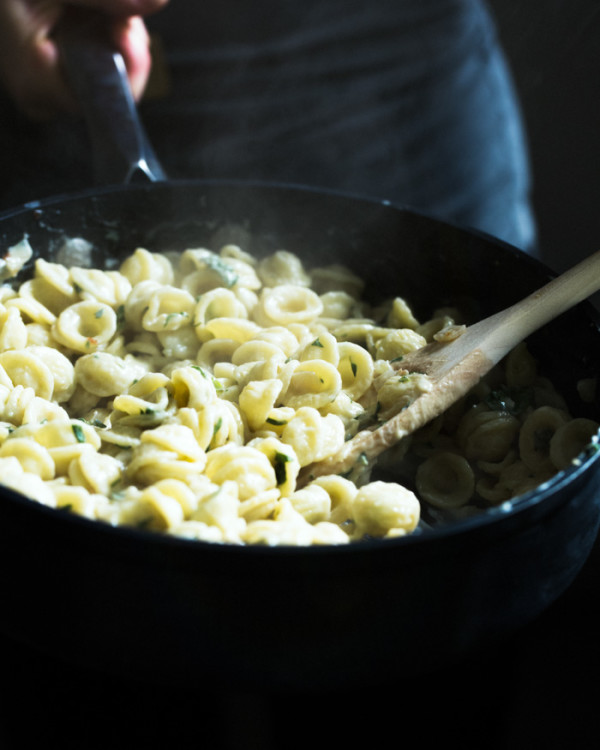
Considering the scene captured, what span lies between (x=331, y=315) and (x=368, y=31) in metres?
1.04

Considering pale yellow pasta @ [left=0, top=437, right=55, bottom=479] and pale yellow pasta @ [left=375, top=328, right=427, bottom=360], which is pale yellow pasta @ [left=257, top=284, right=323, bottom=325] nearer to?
pale yellow pasta @ [left=375, top=328, right=427, bottom=360]

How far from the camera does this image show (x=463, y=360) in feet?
5.16

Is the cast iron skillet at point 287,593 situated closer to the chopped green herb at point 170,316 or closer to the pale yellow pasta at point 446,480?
the pale yellow pasta at point 446,480

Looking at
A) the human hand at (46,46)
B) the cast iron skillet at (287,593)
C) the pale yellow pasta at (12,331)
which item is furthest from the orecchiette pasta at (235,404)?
the human hand at (46,46)

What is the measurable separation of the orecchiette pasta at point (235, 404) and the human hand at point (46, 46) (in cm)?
46

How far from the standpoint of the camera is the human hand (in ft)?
6.31

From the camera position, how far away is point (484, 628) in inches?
45.3

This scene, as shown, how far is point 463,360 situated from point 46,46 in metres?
1.26

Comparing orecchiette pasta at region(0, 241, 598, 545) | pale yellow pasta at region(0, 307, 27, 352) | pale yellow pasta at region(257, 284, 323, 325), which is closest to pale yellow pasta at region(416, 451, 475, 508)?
orecchiette pasta at region(0, 241, 598, 545)

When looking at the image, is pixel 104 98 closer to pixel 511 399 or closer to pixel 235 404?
pixel 235 404

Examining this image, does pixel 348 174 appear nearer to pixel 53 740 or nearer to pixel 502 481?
pixel 502 481

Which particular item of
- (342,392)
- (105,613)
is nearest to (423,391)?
(342,392)

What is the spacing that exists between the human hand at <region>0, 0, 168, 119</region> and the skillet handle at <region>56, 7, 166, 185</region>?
0.04m

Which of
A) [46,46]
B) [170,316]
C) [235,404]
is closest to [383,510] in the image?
[235,404]
